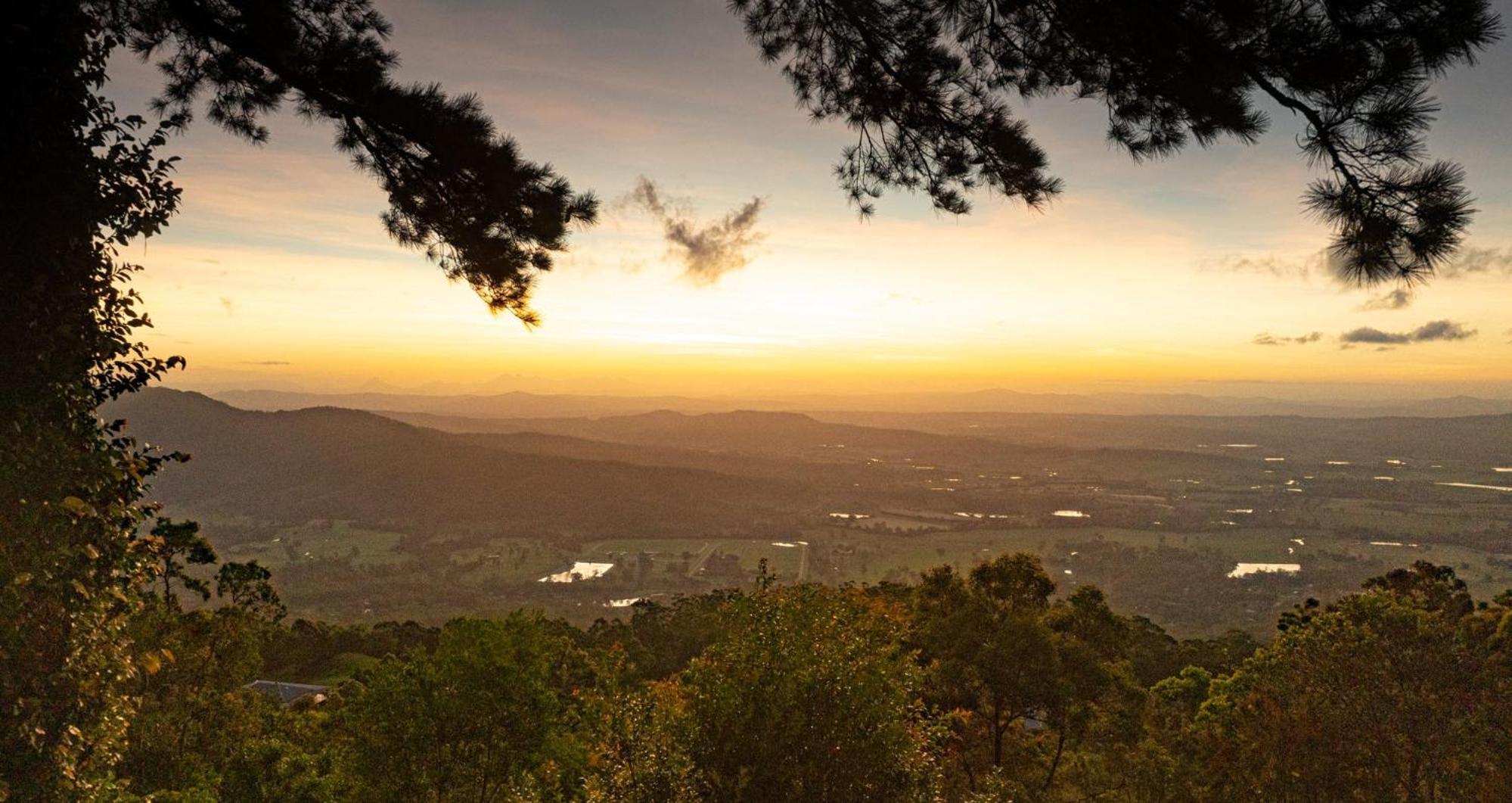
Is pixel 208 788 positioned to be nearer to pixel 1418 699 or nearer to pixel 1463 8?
pixel 1463 8

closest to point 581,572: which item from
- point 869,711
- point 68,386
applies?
point 869,711

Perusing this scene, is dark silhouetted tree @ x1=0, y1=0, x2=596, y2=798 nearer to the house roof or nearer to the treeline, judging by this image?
the treeline

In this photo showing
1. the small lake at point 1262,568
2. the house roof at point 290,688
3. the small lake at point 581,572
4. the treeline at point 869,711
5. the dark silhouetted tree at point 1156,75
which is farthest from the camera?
the small lake at point 581,572

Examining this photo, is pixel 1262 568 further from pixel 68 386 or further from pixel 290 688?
pixel 68 386

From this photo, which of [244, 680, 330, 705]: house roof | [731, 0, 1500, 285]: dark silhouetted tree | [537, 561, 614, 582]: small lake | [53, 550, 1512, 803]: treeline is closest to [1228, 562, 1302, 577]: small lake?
[537, 561, 614, 582]: small lake

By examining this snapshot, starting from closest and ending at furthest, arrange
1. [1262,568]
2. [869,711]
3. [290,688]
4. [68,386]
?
[68,386]
[869,711]
[290,688]
[1262,568]

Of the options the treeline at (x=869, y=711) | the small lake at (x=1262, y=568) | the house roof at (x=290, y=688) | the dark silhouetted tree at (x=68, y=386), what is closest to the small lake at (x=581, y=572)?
the house roof at (x=290, y=688)

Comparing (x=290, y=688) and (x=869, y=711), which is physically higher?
(x=869, y=711)

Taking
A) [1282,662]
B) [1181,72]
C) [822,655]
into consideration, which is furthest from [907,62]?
[1282,662]

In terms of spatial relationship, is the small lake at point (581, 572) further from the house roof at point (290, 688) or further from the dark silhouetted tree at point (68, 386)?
the dark silhouetted tree at point (68, 386)
